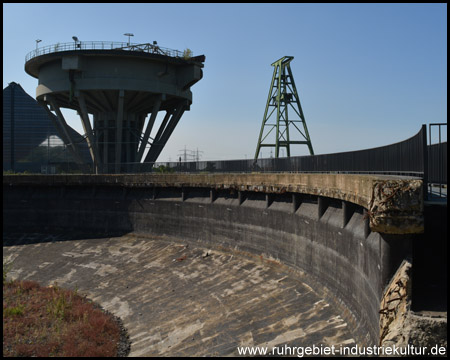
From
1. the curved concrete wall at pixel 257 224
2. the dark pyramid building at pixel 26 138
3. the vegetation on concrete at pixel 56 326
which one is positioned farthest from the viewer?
the dark pyramid building at pixel 26 138

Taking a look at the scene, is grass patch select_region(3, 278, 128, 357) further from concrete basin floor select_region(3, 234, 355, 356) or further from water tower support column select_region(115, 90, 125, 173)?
water tower support column select_region(115, 90, 125, 173)

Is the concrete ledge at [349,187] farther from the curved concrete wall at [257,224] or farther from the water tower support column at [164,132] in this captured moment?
the water tower support column at [164,132]

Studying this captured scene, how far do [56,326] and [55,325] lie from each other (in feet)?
0.58

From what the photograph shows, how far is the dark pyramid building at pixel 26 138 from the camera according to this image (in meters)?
58.6

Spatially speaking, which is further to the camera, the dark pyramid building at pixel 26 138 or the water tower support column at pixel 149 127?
the dark pyramid building at pixel 26 138

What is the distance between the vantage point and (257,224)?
23.0m

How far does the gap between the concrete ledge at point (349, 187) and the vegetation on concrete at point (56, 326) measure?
10.4 metres

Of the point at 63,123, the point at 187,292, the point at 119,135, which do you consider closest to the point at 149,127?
the point at 119,135

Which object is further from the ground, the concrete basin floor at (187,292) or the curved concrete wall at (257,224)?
the curved concrete wall at (257,224)

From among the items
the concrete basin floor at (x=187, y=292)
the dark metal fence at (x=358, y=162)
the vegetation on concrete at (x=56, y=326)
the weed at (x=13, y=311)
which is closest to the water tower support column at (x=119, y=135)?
the concrete basin floor at (x=187, y=292)

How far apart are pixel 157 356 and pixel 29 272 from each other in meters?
17.3

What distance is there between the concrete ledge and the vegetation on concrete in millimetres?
10449

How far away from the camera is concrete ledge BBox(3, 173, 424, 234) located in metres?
9.52

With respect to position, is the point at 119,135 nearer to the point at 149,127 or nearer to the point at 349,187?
the point at 149,127
